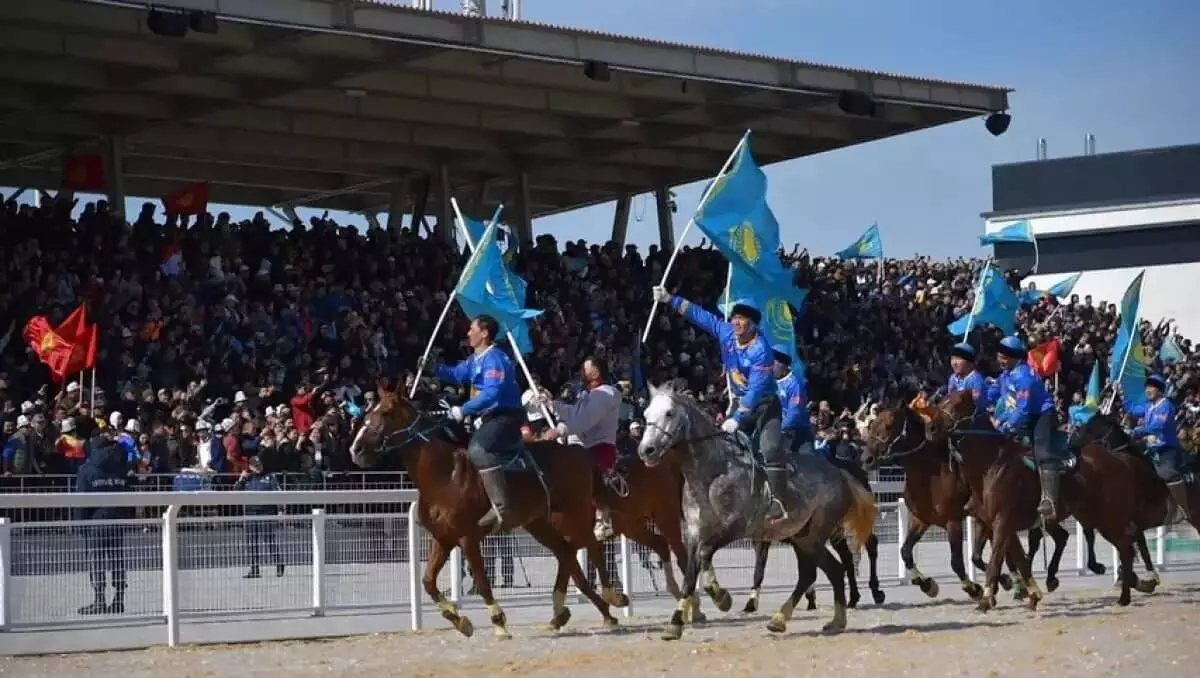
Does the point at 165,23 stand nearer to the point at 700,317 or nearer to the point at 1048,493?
the point at 700,317

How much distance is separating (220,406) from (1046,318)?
2371cm

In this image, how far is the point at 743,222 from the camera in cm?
2156

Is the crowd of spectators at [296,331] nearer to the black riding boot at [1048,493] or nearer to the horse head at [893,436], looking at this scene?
the horse head at [893,436]

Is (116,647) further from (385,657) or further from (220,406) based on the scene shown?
(220,406)

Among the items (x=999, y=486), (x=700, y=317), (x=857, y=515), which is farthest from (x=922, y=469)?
(x=700, y=317)

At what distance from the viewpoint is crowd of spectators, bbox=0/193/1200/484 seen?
74.4 feet

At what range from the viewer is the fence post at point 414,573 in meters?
Result: 17.2

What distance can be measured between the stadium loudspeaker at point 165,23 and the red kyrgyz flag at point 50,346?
4.17m

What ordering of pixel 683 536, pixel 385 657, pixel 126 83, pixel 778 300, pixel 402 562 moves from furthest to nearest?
pixel 126 83 → pixel 778 300 → pixel 683 536 → pixel 402 562 → pixel 385 657

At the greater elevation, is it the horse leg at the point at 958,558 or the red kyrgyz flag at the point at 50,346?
the red kyrgyz flag at the point at 50,346

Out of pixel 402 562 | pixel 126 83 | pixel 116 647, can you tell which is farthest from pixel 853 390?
pixel 116 647

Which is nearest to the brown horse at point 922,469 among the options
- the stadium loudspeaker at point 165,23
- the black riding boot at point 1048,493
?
the black riding boot at point 1048,493

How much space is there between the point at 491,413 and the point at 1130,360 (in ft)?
42.5

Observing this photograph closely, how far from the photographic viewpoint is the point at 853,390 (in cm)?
3559
